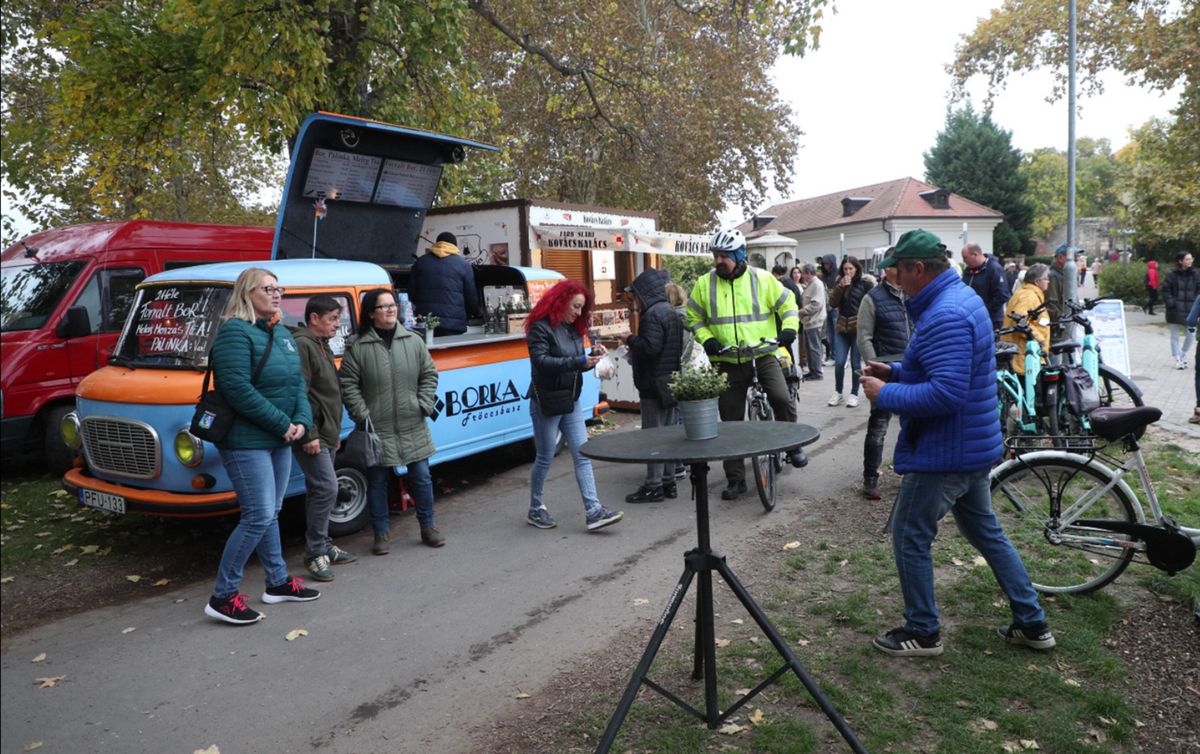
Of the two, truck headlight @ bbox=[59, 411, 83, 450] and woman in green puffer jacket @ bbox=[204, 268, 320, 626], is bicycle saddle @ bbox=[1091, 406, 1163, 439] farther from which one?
truck headlight @ bbox=[59, 411, 83, 450]

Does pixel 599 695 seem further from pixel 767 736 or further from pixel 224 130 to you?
pixel 224 130

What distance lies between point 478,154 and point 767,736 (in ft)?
51.1

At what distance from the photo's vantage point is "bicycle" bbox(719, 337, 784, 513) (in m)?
6.84

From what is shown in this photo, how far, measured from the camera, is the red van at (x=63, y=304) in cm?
873

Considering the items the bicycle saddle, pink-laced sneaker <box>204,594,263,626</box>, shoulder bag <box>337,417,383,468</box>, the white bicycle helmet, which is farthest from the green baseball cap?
pink-laced sneaker <box>204,594,263,626</box>

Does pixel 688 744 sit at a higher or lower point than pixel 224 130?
lower

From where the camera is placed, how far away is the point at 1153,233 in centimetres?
1862

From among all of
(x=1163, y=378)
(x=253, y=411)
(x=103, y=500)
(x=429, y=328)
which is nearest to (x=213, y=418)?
(x=253, y=411)

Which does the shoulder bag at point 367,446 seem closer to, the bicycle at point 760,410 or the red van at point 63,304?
the bicycle at point 760,410

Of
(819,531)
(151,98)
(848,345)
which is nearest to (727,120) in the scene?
(848,345)

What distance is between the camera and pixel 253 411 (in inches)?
189

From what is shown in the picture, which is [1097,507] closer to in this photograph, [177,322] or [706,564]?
[706,564]

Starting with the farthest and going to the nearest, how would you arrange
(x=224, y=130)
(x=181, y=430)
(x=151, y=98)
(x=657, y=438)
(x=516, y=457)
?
(x=224, y=130) < (x=151, y=98) < (x=516, y=457) < (x=181, y=430) < (x=657, y=438)

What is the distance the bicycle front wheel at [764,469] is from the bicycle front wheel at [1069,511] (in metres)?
1.91
